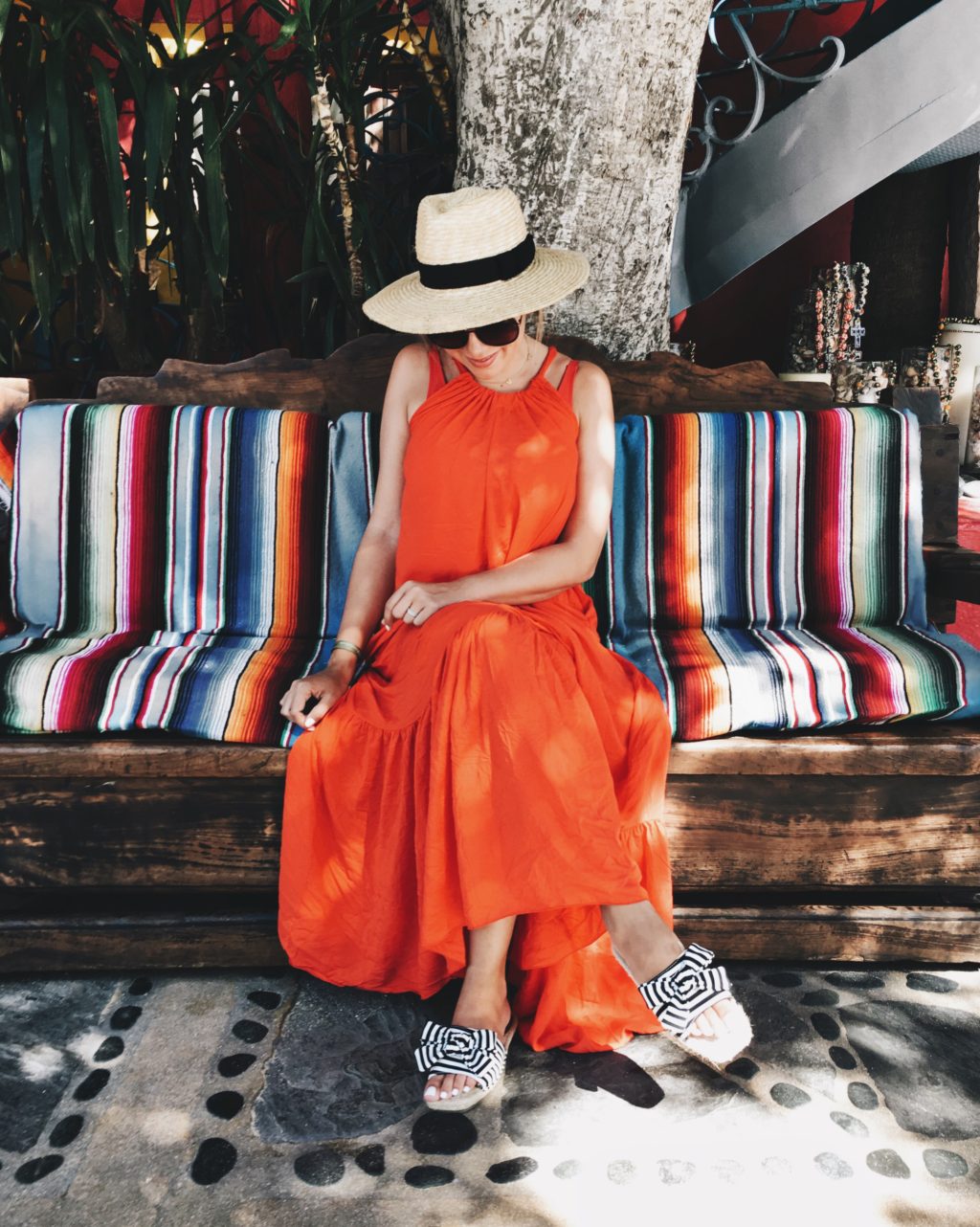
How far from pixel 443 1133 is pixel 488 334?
141 cm

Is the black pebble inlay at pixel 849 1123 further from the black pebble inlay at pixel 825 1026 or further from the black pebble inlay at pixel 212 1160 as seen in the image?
the black pebble inlay at pixel 212 1160

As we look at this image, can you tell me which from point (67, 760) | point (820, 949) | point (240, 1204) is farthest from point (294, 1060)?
point (820, 949)

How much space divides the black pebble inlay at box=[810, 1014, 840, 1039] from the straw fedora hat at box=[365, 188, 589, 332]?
56.3 inches

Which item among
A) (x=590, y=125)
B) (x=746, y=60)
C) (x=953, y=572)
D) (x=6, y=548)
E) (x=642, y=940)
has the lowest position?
(x=642, y=940)

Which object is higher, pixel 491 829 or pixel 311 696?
pixel 311 696

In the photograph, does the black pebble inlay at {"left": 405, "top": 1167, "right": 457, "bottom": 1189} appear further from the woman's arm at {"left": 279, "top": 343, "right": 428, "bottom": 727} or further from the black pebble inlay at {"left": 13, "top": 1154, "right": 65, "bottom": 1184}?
the woman's arm at {"left": 279, "top": 343, "right": 428, "bottom": 727}

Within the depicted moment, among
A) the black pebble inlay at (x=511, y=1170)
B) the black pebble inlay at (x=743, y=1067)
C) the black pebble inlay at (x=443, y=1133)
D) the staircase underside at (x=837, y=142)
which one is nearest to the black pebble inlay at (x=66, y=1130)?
the black pebble inlay at (x=443, y=1133)

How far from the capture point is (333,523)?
2412mm

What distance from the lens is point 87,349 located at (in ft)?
13.2

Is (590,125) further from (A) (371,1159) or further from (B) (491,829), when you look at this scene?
(A) (371,1159)

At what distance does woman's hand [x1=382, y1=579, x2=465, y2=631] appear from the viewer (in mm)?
1958

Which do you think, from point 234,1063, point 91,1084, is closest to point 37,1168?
point 91,1084

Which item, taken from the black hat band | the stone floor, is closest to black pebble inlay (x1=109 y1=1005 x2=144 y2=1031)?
the stone floor

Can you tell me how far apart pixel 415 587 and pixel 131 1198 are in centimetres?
110
